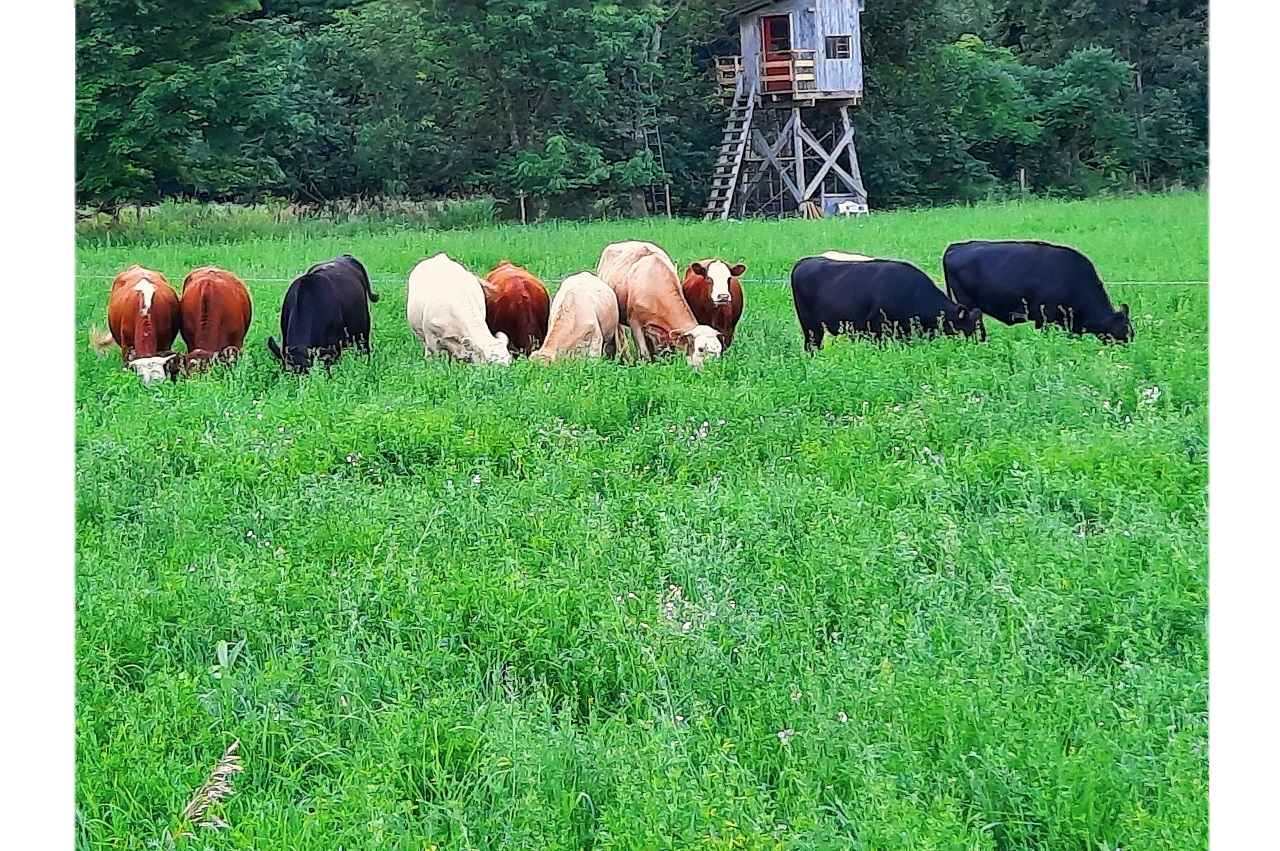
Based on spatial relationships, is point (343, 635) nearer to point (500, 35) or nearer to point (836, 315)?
point (836, 315)

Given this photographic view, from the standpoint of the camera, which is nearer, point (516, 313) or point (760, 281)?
point (516, 313)

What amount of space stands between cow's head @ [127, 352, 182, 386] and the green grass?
2.60ft

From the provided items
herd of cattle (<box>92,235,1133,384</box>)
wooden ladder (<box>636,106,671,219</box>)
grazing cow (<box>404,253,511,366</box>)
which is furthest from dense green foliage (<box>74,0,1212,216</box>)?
grazing cow (<box>404,253,511,366</box>)

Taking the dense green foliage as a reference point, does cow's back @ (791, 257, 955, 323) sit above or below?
below

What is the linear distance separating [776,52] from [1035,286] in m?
19.8

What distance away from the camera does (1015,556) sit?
4.95 meters

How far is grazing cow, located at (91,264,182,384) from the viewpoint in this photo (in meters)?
10.0

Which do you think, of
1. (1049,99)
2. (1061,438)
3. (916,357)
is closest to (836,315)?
(916,357)

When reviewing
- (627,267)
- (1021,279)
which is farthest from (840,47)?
(627,267)

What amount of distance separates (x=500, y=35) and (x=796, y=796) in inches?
1044

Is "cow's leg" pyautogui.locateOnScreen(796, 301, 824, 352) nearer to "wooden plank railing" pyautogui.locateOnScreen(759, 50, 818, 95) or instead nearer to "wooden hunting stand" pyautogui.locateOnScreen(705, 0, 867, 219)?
"wooden hunting stand" pyautogui.locateOnScreen(705, 0, 867, 219)

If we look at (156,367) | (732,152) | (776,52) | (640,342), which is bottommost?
(640,342)

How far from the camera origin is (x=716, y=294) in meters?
11.1

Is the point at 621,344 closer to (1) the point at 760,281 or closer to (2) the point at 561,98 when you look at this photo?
(1) the point at 760,281
